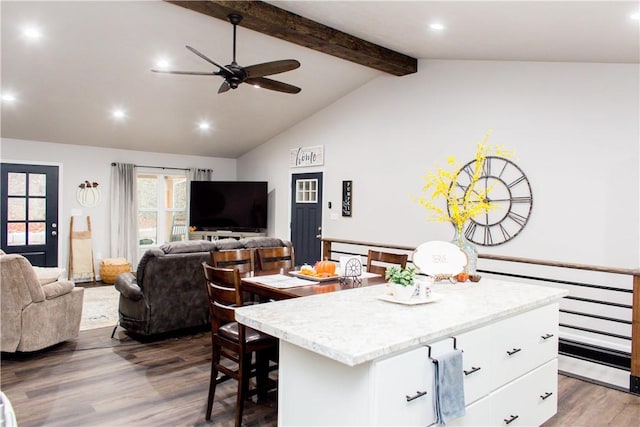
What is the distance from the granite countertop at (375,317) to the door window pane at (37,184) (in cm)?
679

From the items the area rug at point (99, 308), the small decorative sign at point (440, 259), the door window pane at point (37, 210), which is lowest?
the area rug at point (99, 308)

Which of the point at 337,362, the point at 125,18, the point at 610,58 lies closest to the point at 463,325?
the point at 337,362

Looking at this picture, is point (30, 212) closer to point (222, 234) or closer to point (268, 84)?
point (222, 234)

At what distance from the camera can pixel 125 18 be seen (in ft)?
14.8

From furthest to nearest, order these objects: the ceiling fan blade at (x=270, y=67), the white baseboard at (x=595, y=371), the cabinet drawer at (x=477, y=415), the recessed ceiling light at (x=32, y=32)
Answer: the recessed ceiling light at (x=32, y=32), the ceiling fan blade at (x=270, y=67), the white baseboard at (x=595, y=371), the cabinet drawer at (x=477, y=415)

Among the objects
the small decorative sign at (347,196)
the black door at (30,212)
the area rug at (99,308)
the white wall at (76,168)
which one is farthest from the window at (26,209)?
the small decorative sign at (347,196)

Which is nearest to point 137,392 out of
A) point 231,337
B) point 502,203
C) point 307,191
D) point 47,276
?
point 231,337

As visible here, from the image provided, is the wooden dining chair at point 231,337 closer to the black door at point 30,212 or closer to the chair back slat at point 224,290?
the chair back slat at point 224,290

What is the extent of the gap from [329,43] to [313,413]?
4.23 metres

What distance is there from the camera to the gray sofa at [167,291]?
4.34 meters

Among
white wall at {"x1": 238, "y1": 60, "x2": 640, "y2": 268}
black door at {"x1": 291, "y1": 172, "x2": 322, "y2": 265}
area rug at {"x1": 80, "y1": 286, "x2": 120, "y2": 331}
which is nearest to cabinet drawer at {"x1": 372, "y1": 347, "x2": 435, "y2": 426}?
white wall at {"x1": 238, "y1": 60, "x2": 640, "y2": 268}

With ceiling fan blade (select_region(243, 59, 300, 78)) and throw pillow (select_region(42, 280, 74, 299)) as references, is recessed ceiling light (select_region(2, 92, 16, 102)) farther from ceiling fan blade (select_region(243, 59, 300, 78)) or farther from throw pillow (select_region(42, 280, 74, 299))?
ceiling fan blade (select_region(243, 59, 300, 78))

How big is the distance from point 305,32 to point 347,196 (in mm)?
2953

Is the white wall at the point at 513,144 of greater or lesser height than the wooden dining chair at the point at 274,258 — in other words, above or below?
above
